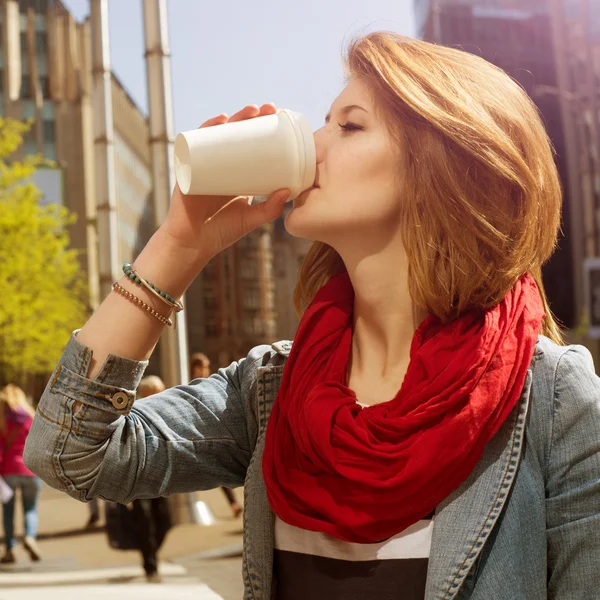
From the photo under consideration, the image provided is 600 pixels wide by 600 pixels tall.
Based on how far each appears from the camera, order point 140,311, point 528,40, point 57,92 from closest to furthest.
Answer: point 140,311 < point 528,40 < point 57,92

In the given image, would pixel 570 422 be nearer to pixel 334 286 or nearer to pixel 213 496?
pixel 334 286

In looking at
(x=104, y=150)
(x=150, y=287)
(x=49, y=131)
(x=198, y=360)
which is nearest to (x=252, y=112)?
(x=150, y=287)

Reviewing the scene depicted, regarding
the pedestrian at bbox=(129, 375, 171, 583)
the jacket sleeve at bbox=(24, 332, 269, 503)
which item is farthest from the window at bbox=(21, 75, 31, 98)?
the jacket sleeve at bbox=(24, 332, 269, 503)

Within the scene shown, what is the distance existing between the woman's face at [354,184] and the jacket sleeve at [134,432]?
9.1 inches

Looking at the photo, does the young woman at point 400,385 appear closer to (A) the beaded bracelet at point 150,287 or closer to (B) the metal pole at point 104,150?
(A) the beaded bracelet at point 150,287

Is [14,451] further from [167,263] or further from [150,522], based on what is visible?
[167,263]

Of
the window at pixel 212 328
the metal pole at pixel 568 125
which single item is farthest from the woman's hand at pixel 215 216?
the metal pole at pixel 568 125

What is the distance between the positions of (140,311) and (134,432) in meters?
0.14

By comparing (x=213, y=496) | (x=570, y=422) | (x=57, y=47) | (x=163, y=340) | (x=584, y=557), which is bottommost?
(x=213, y=496)

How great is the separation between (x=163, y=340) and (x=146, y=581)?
1373mm

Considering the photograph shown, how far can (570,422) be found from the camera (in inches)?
34.8

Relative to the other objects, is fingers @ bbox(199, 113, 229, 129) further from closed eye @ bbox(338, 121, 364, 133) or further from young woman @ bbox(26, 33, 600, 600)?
closed eye @ bbox(338, 121, 364, 133)

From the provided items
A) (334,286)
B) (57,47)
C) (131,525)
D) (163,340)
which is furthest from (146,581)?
(57,47)

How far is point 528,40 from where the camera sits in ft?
21.9
